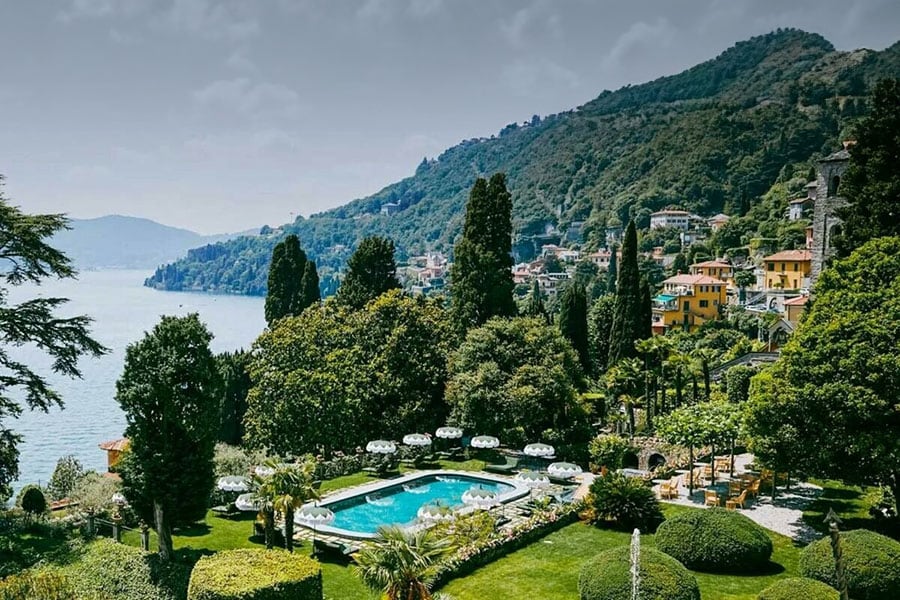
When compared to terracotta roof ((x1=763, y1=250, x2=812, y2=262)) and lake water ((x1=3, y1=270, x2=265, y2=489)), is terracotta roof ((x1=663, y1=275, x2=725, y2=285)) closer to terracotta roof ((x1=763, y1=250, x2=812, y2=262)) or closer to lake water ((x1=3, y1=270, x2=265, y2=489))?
terracotta roof ((x1=763, y1=250, x2=812, y2=262))

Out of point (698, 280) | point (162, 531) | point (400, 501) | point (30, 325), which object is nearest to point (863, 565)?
point (400, 501)

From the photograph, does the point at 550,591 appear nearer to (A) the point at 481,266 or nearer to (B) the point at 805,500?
(B) the point at 805,500

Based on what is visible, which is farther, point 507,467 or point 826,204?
point 826,204

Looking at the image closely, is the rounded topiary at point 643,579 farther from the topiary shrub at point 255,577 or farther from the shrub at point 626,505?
the topiary shrub at point 255,577

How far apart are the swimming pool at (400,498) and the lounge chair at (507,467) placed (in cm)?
82

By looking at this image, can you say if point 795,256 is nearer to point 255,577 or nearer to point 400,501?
point 400,501

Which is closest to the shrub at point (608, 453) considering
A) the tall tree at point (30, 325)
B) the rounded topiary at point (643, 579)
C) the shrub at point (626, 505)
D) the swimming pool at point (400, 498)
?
the swimming pool at point (400, 498)

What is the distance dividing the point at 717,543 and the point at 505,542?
547cm

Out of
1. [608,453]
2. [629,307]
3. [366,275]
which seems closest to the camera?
[608,453]

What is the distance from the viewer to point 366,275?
38.2 m

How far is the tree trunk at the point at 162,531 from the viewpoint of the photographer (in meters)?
16.5

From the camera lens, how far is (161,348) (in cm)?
1681

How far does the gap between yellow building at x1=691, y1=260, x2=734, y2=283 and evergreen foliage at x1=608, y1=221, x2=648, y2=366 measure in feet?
129

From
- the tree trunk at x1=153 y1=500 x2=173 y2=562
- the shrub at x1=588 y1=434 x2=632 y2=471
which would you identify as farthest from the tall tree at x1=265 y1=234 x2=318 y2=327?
the tree trunk at x1=153 y1=500 x2=173 y2=562
